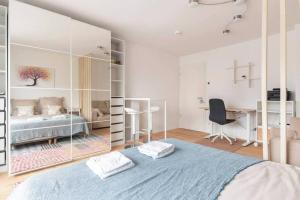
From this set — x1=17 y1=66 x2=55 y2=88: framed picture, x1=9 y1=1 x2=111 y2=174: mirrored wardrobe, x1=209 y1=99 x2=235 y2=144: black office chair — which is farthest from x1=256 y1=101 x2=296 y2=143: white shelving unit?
x1=17 y1=66 x2=55 y2=88: framed picture

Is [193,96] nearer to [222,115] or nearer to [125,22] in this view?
[222,115]

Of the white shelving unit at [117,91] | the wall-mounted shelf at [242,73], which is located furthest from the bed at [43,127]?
the wall-mounted shelf at [242,73]

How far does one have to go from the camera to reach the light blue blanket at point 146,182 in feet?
2.90

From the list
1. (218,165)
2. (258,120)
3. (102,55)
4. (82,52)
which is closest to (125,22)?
(102,55)

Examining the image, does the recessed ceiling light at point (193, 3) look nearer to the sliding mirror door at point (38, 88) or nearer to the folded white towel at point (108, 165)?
the sliding mirror door at point (38, 88)

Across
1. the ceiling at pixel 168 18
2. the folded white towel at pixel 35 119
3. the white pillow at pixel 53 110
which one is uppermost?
the ceiling at pixel 168 18

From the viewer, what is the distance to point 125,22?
302cm

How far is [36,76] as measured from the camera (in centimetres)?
248

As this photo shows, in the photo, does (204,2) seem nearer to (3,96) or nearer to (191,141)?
(191,141)

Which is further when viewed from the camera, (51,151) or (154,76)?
(154,76)

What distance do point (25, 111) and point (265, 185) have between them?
2860 mm

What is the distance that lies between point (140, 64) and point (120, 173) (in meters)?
3.53

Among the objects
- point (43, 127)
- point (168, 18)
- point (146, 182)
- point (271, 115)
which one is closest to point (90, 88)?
point (43, 127)

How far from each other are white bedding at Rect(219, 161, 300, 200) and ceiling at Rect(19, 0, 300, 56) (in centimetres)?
222
